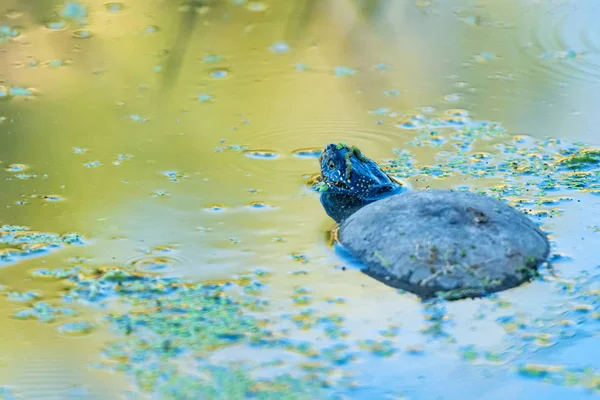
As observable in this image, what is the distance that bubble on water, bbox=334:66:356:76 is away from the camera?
703cm

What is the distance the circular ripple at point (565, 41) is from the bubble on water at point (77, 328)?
436 centimetres

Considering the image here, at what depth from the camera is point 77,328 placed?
374cm

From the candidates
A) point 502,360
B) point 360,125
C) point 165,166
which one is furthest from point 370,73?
point 502,360

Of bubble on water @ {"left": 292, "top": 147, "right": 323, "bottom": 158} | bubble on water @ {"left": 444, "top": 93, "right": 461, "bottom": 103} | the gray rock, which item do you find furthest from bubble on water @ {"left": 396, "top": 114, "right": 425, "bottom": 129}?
the gray rock

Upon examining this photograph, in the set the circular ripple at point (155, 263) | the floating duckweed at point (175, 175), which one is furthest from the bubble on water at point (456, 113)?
the circular ripple at point (155, 263)

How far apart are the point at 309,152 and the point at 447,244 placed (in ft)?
6.10

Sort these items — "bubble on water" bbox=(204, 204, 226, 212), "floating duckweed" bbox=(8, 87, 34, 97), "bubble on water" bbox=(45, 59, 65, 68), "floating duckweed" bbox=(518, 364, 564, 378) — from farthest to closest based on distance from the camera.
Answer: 1. "bubble on water" bbox=(45, 59, 65, 68)
2. "floating duckweed" bbox=(8, 87, 34, 97)
3. "bubble on water" bbox=(204, 204, 226, 212)
4. "floating duckweed" bbox=(518, 364, 564, 378)

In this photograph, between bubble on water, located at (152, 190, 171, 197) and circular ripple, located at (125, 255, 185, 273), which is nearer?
circular ripple, located at (125, 255, 185, 273)

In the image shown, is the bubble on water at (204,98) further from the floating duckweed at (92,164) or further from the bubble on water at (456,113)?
the bubble on water at (456,113)

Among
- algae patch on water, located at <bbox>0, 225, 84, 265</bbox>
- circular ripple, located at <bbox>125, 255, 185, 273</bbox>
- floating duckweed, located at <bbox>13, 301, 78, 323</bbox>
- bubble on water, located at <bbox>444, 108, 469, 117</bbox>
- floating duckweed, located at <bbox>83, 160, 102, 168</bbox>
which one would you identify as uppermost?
bubble on water, located at <bbox>444, 108, 469, 117</bbox>

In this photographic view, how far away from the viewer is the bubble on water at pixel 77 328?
146 inches

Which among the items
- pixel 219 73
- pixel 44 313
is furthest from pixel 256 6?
pixel 44 313

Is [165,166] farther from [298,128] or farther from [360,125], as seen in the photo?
[360,125]

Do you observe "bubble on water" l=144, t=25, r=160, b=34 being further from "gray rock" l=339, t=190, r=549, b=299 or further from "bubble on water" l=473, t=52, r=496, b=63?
"gray rock" l=339, t=190, r=549, b=299
